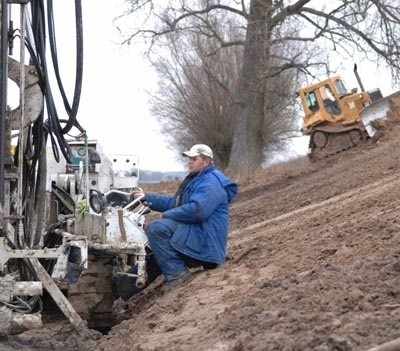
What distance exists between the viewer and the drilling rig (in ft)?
23.7

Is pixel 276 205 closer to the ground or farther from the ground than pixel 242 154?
closer to the ground

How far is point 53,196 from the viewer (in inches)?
354

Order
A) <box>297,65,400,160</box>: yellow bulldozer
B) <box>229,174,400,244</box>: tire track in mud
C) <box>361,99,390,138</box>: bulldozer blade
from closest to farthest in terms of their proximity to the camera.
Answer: <box>229,174,400,244</box>: tire track in mud → <box>361,99,390,138</box>: bulldozer blade → <box>297,65,400,160</box>: yellow bulldozer

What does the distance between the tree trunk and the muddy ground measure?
15031mm

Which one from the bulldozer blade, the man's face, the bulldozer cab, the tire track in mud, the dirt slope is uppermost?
the bulldozer cab

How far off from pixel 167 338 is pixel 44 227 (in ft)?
6.97

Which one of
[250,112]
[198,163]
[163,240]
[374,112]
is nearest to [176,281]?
[163,240]

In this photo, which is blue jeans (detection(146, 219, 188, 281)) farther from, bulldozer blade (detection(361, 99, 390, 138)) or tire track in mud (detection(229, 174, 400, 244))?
bulldozer blade (detection(361, 99, 390, 138))

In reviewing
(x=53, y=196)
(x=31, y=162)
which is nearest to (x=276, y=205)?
(x=53, y=196)

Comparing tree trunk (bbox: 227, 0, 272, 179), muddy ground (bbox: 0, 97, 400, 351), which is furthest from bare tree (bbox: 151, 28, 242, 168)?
muddy ground (bbox: 0, 97, 400, 351)

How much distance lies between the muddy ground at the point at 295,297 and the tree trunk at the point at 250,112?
15.0 m

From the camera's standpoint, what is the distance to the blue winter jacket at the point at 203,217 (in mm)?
8266

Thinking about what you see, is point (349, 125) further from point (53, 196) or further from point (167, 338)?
point (167, 338)

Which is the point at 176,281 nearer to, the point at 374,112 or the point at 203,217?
the point at 203,217
